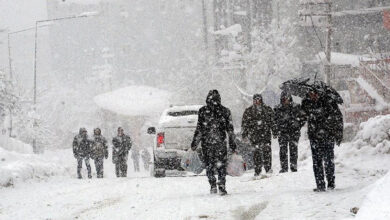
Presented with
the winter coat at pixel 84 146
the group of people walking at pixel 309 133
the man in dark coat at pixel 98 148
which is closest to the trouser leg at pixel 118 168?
the man in dark coat at pixel 98 148

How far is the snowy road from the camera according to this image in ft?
24.9

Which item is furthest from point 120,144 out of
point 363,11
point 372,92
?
point 363,11

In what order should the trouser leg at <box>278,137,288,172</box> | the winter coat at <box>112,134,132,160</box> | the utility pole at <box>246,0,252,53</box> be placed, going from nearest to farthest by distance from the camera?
the trouser leg at <box>278,137,288,172</box>, the winter coat at <box>112,134,132,160</box>, the utility pole at <box>246,0,252,53</box>

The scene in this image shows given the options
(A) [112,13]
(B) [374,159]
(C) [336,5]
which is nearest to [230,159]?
(B) [374,159]

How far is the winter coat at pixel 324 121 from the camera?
866 centimetres

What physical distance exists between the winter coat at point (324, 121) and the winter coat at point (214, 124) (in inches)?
51.3

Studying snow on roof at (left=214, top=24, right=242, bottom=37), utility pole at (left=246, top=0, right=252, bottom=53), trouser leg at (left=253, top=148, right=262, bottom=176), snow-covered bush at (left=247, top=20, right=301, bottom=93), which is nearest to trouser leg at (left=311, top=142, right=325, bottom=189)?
trouser leg at (left=253, top=148, right=262, bottom=176)

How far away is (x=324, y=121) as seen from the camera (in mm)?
8695

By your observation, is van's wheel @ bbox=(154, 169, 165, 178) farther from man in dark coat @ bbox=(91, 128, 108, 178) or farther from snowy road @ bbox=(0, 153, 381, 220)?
man in dark coat @ bbox=(91, 128, 108, 178)

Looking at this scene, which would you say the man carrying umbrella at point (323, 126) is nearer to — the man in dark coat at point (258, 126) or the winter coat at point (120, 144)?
the man in dark coat at point (258, 126)

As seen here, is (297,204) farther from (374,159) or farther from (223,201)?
(374,159)

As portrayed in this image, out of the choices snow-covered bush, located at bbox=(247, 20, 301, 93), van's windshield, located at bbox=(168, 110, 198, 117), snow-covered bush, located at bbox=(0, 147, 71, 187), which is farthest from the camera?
snow-covered bush, located at bbox=(247, 20, 301, 93)

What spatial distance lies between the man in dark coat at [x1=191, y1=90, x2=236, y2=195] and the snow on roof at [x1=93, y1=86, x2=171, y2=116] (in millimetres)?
45426

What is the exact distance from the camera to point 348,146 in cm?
1458
